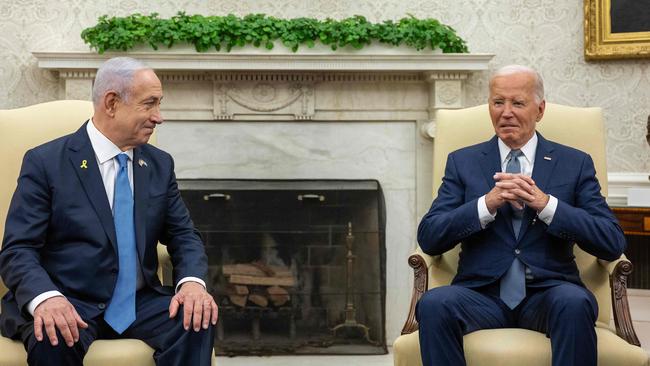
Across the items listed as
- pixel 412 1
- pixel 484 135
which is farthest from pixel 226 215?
pixel 484 135

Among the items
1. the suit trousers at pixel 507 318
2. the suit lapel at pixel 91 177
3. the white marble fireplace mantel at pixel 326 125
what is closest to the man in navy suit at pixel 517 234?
the suit trousers at pixel 507 318

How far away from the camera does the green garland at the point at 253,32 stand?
502cm

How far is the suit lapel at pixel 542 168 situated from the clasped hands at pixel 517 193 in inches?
3.8

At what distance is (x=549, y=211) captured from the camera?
9.66ft

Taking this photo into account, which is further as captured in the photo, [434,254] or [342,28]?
[342,28]

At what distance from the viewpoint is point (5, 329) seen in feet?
8.84

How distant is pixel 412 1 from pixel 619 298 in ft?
9.45

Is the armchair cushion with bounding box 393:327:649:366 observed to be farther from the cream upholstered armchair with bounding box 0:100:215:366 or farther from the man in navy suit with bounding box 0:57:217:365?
the cream upholstered armchair with bounding box 0:100:215:366

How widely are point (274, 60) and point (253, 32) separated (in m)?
0.20

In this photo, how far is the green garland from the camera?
5.02 m

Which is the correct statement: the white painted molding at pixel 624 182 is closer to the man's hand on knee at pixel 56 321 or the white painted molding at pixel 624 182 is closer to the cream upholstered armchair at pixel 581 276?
the cream upholstered armchair at pixel 581 276

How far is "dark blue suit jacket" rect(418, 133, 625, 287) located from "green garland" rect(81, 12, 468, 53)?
1.96 meters

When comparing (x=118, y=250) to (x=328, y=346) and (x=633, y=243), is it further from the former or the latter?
(x=633, y=243)

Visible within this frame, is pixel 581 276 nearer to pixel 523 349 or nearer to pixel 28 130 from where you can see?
pixel 523 349
